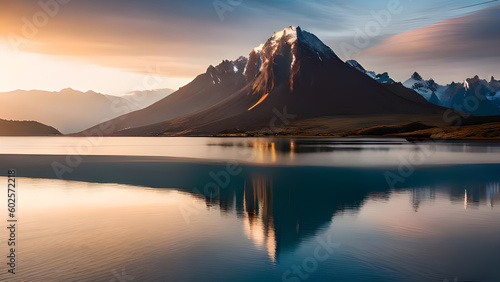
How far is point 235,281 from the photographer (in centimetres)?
1703

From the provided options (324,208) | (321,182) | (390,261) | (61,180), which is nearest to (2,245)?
(390,261)

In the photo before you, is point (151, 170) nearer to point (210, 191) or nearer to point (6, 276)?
point (210, 191)

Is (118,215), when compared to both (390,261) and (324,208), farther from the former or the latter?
(390,261)

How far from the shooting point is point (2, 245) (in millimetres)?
22078

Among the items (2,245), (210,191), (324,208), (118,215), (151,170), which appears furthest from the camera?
(151,170)

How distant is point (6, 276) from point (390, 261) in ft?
52.8

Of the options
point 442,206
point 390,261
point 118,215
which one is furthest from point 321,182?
point 390,261

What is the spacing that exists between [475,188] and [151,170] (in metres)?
41.2

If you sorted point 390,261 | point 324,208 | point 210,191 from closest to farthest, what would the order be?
point 390,261 → point 324,208 → point 210,191

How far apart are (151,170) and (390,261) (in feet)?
156

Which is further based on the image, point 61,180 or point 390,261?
point 61,180

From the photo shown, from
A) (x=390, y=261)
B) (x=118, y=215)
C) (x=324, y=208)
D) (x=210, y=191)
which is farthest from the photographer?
(x=210, y=191)

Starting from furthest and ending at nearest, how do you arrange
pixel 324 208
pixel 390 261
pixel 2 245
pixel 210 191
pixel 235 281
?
1. pixel 210 191
2. pixel 324 208
3. pixel 2 245
4. pixel 390 261
5. pixel 235 281

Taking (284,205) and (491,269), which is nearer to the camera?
(491,269)
